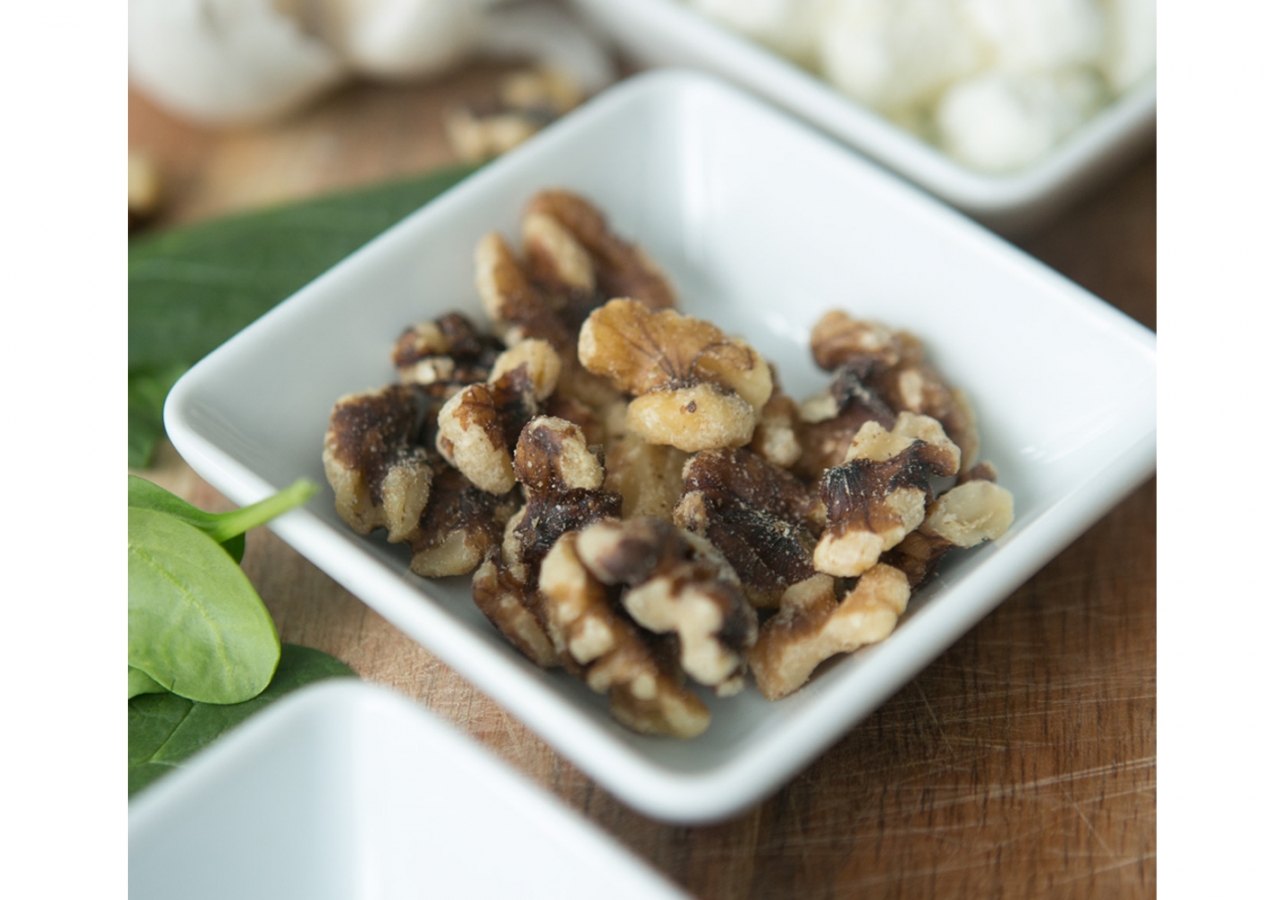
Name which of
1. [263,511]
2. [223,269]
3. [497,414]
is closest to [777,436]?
[497,414]

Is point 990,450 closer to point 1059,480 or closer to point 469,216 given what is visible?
point 1059,480

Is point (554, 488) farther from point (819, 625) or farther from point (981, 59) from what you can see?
point (981, 59)

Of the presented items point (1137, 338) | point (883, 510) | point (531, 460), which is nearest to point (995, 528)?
point (883, 510)

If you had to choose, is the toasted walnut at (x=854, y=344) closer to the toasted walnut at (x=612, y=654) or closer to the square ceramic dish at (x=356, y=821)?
the toasted walnut at (x=612, y=654)

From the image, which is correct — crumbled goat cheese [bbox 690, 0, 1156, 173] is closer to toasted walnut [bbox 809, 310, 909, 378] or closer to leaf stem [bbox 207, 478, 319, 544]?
toasted walnut [bbox 809, 310, 909, 378]

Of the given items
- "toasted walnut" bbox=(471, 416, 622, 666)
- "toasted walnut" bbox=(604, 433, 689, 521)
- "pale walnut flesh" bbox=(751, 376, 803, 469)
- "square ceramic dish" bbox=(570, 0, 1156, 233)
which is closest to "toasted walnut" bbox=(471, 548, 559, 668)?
"toasted walnut" bbox=(471, 416, 622, 666)
